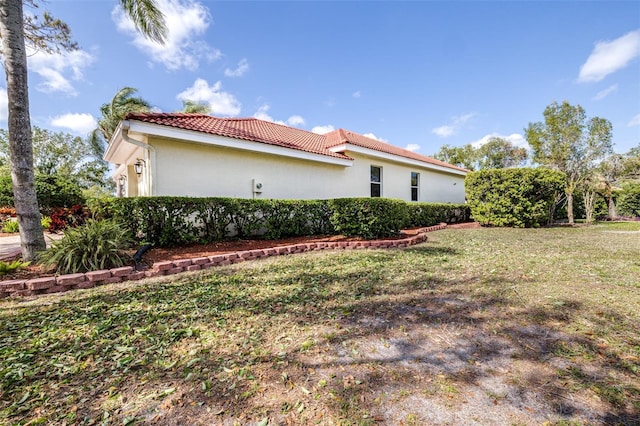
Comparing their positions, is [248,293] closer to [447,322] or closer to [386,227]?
[447,322]

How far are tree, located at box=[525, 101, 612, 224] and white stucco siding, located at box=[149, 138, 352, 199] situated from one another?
52.5ft

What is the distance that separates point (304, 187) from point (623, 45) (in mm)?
16710

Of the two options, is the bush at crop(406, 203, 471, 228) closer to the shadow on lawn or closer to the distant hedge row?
the distant hedge row

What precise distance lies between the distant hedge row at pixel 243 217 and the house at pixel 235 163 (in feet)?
4.80

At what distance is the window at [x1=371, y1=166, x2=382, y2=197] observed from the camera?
40.5ft

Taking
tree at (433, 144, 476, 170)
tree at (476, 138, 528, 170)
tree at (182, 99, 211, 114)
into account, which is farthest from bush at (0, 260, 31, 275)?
tree at (476, 138, 528, 170)

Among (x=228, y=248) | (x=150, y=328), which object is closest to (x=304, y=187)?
(x=228, y=248)

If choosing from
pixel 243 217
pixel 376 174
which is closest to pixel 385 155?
pixel 376 174

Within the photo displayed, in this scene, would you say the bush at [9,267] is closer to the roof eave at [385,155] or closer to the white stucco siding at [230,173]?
the white stucco siding at [230,173]

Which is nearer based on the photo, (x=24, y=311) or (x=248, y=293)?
(x=24, y=311)

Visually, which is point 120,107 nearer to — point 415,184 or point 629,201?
point 415,184

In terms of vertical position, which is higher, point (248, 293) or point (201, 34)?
point (201, 34)

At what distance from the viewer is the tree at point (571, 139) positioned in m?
16.2

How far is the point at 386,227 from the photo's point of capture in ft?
23.3
